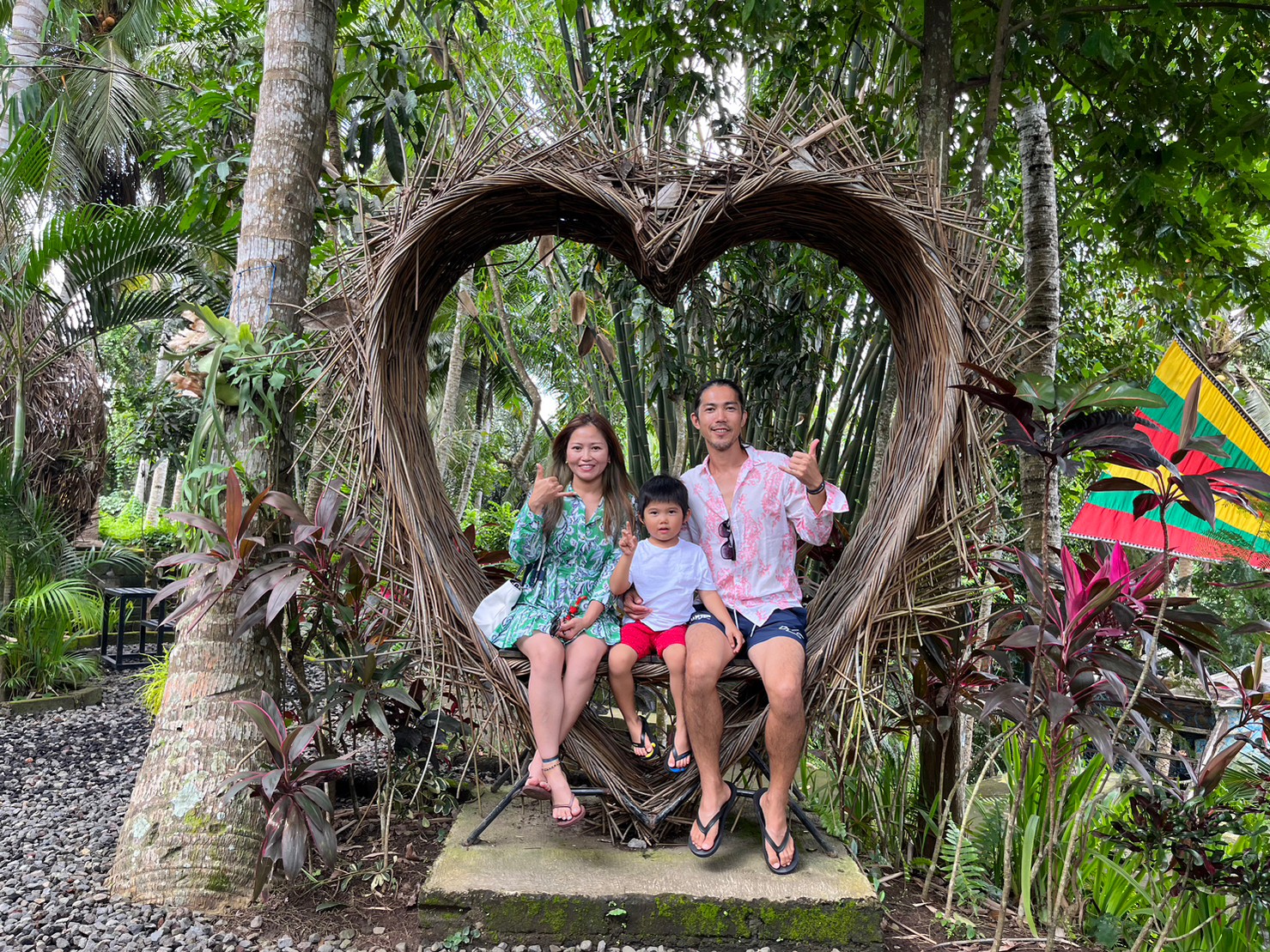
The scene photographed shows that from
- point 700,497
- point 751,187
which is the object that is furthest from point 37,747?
point 751,187

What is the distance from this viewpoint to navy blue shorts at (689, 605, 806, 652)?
7.49ft

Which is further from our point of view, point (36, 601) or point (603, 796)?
point (36, 601)

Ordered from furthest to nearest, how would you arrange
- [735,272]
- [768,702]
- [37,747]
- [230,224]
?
[37,747], [735,272], [230,224], [768,702]

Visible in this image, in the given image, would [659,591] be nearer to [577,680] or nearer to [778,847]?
[577,680]

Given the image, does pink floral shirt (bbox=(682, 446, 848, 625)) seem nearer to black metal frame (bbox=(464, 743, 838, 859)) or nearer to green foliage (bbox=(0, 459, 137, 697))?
black metal frame (bbox=(464, 743, 838, 859))

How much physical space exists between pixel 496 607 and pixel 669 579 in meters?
0.48

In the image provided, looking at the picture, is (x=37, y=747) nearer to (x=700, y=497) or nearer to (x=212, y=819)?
(x=212, y=819)

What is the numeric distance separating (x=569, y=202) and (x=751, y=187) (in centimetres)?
54

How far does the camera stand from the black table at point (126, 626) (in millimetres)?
5879

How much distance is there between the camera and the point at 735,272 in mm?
3465

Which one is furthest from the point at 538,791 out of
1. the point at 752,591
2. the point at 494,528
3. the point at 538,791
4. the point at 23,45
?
the point at 494,528

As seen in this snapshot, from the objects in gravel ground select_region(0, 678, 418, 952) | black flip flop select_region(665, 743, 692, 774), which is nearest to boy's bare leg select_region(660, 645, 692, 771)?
black flip flop select_region(665, 743, 692, 774)

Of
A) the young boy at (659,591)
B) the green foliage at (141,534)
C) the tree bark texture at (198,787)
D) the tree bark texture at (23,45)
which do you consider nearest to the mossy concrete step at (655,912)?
the young boy at (659,591)

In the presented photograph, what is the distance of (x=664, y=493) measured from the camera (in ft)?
7.94
